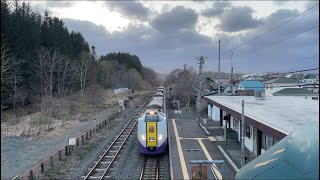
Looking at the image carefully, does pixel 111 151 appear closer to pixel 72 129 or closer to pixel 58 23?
pixel 72 129

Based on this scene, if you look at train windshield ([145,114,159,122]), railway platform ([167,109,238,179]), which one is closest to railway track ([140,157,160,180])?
railway platform ([167,109,238,179])

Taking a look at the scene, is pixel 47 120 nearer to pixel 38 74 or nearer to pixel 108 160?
pixel 108 160

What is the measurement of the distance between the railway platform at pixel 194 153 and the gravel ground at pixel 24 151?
6.85 m

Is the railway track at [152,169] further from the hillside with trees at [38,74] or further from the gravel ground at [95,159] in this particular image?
the hillside with trees at [38,74]

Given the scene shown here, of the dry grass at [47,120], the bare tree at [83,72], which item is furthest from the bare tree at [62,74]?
the dry grass at [47,120]

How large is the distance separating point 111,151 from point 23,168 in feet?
19.6

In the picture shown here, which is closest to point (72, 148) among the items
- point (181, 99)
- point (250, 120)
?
point (250, 120)

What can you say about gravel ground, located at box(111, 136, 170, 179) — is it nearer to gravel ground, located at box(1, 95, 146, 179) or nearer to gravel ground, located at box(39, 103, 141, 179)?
gravel ground, located at box(39, 103, 141, 179)

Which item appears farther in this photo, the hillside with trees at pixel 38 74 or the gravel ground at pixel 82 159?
the hillside with trees at pixel 38 74

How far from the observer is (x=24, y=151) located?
23.7 metres

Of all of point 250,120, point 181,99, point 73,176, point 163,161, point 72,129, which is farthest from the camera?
point 181,99

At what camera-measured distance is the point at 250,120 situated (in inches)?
741

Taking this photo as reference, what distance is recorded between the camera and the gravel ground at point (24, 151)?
19.1 metres

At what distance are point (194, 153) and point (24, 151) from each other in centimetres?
1165
